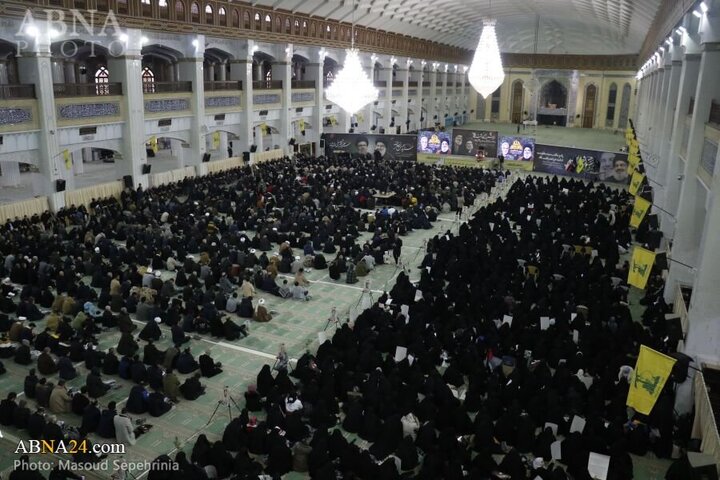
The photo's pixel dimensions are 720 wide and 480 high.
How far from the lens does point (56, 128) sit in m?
16.4

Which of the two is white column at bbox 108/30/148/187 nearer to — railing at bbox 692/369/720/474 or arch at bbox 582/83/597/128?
railing at bbox 692/369/720/474

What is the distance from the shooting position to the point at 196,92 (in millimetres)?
21656

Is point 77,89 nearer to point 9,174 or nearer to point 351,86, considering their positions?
point 9,174

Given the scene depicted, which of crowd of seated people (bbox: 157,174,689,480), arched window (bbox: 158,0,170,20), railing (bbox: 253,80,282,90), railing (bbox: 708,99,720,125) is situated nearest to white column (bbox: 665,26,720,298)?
railing (bbox: 708,99,720,125)

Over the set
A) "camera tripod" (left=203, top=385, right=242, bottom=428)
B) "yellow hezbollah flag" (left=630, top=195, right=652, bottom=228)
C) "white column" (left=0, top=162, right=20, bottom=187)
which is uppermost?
"yellow hezbollah flag" (left=630, top=195, right=652, bottom=228)

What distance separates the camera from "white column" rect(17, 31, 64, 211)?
611 inches

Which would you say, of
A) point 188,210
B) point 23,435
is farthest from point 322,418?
point 188,210

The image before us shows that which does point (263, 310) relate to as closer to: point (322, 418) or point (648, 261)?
point (322, 418)

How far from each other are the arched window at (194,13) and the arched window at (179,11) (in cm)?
40

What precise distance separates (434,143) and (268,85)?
7.85 metres

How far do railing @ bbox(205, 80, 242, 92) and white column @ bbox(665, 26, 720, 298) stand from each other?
16.8 metres

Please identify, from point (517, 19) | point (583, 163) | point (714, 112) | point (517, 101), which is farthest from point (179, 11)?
point (517, 101)

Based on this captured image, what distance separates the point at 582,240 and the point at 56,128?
45.8 ft

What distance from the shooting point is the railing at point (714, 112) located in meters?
10.6
